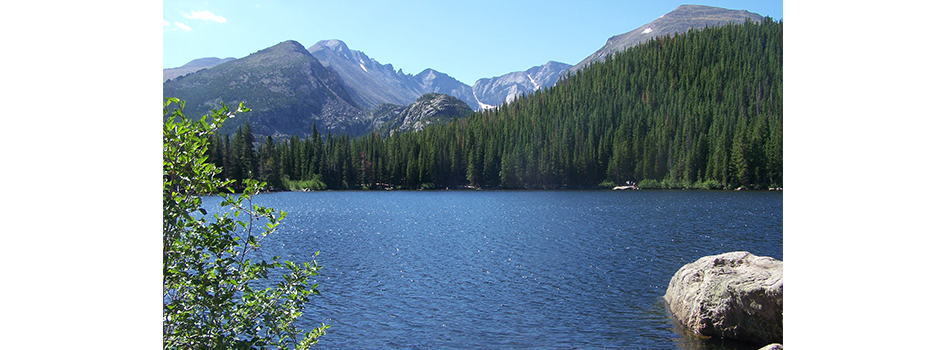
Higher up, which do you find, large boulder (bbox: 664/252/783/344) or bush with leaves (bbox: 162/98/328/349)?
bush with leaves (bbox: 162/98/328/349)

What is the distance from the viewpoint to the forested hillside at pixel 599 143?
10925 centimetres

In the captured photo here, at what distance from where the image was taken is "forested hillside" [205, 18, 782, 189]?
358 feet

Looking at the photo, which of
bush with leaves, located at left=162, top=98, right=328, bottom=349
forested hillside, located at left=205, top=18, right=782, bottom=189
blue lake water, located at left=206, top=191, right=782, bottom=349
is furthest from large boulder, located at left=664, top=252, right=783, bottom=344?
forested hillside, located at left=205, top=18, right=782, bottom=189

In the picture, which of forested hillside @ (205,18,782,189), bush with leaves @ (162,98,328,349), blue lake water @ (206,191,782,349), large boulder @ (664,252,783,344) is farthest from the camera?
forested hillside @ (205,18,782,189)

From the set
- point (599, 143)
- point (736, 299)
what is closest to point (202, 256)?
point (736, 299)

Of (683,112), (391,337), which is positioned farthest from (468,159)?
(391,337)

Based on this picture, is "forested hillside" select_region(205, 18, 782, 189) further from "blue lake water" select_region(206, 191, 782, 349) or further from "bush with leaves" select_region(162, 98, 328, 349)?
"bush with leaves" select_region(162, 98, 328, 349)

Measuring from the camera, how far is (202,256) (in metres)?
6.43

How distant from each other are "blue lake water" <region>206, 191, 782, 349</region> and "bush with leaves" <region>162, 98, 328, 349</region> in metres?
8.01

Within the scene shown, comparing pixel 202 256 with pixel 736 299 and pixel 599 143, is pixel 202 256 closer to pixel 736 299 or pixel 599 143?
pixel 736 299

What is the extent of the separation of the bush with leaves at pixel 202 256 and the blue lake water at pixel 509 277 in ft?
26.3
